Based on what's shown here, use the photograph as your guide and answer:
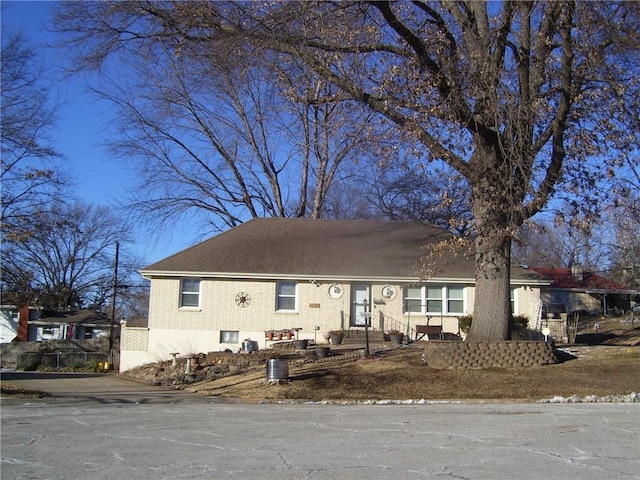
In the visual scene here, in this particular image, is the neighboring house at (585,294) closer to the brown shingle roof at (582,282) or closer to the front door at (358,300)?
the brown shingle roof at (582,282)

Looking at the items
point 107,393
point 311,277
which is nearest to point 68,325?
point 311,277

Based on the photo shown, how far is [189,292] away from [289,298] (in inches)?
171

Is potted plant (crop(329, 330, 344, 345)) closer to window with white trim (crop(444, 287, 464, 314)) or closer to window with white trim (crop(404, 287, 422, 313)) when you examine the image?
window with white trim (crop(404, 287, 422, 313))

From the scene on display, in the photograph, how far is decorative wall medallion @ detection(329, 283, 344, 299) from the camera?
26.8 metres

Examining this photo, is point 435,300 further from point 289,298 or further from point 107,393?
point 107,393

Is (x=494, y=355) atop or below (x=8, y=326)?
atop

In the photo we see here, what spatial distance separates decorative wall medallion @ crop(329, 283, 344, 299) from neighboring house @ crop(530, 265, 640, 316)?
22.7 meters

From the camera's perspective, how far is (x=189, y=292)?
2714 cm

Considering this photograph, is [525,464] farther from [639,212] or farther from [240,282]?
[240,282]

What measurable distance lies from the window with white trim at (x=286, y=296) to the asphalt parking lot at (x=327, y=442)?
44.9 ft

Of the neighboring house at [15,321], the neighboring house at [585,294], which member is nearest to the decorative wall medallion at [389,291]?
the neighboring house at [585,294]

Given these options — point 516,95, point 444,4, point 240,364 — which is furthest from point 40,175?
point 516,95

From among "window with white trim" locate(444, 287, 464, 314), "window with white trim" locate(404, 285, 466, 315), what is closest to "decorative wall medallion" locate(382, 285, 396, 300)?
"window with white trim" locate(404, 285, 466, 315)

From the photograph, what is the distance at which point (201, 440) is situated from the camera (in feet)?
29.0
